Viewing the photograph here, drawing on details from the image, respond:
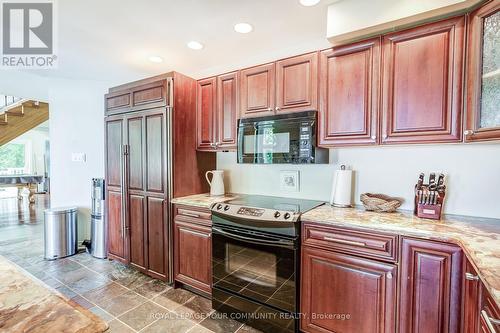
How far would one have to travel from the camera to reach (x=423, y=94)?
1637 mm

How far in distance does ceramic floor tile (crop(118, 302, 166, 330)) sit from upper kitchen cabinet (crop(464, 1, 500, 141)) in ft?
8.48

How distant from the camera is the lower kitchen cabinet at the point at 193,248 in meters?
2.25

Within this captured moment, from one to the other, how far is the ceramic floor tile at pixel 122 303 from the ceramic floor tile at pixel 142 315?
61mm

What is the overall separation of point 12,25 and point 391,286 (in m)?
3.42

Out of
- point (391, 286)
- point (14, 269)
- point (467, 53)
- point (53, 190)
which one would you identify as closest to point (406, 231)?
point (391, 286)

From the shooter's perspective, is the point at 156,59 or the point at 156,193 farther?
the point at 156,59

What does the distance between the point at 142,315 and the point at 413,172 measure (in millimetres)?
2474

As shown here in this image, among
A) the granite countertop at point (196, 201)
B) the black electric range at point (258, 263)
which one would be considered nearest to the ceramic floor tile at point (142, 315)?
the black electric range at point (258, 263)

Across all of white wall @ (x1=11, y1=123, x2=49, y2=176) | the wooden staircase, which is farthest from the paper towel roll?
white wall @ (x1=11, y1=123, x2=49, y2=176)

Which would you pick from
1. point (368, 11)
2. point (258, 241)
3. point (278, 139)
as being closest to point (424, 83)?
point (368, 11)

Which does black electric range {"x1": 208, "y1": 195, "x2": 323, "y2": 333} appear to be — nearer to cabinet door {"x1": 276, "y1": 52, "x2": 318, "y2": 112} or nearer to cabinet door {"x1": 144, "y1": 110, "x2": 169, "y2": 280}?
cabinet door {"x1": 144, "y1": 110, "x2": 169, "y2": 280}

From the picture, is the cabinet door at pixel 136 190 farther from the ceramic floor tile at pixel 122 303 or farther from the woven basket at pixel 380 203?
the woven basket at pixel 380 203

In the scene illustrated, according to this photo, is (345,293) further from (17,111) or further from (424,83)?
(17,111)

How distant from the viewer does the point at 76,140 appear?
361 cm
